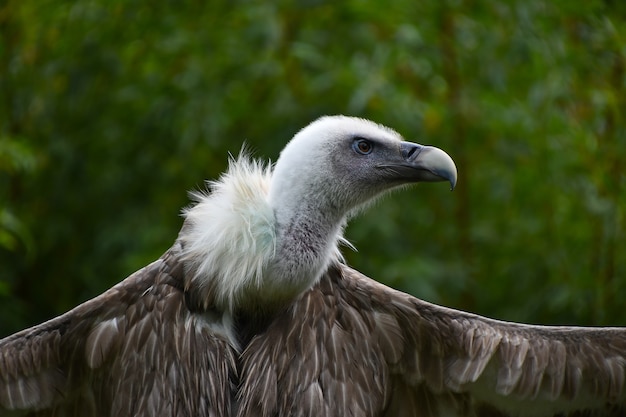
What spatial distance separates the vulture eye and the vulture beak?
3.4 inches

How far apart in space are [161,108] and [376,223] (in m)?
1.53

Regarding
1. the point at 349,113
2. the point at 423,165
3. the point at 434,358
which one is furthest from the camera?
the point at 349,113

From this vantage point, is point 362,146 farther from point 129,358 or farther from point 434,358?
point 129,358

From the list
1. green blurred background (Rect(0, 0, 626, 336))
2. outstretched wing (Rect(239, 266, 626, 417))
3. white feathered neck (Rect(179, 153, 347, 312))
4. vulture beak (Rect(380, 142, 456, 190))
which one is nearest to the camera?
white feathered neck (Rect(179, 153, 347, 312))

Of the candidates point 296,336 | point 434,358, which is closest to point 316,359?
point 296,336

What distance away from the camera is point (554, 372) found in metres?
4.77

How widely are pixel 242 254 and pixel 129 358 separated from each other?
643mm

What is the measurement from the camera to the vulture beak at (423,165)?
176 inches

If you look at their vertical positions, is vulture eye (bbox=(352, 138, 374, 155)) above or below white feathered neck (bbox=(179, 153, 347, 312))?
above

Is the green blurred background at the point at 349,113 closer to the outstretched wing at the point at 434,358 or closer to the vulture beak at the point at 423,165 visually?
the outstretched wing at the point at 434,358

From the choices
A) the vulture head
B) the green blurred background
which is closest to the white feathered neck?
the vulture head

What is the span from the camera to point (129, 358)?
4570 millimetres

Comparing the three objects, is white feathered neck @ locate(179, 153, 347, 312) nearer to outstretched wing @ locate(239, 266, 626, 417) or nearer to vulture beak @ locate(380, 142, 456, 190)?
outstretched wing @ locate(239, 266, 626, 417)

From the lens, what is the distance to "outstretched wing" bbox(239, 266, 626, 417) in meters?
4.62
